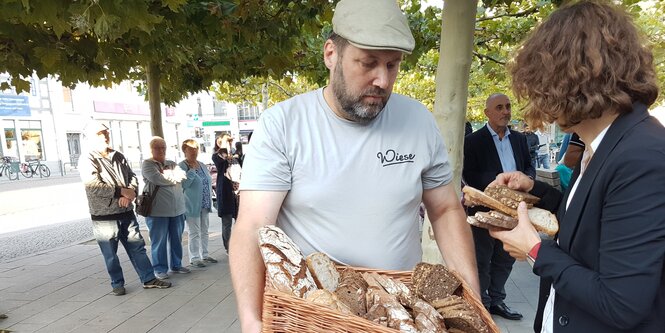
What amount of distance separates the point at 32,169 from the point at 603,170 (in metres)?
28.1

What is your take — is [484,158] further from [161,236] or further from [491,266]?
[161,236]

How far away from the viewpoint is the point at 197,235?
21.1ft

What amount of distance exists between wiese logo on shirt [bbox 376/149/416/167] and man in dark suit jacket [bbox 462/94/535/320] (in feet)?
8.71

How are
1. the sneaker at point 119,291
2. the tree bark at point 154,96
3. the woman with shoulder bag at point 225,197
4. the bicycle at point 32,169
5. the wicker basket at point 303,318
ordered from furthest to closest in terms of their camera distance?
the bicycle at point 32,169 < the woman with shoulder bag at point 225,197 < the tree bark at point 154,96 < the sneaker at point 119,291 < the wicker basket at point 303,318

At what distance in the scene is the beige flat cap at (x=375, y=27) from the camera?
1300 millimetres

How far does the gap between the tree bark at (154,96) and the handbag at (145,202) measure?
1.02 metres

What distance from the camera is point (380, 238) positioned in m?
1.44

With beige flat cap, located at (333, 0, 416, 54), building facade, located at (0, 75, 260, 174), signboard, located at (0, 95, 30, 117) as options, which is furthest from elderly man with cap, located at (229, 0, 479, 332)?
signboard, located at (0, 95, 30, 117)

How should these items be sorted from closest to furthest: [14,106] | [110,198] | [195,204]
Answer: [110,198] → [195,204] → [14,106]

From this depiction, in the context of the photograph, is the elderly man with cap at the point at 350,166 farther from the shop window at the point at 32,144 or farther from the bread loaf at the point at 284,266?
the shop window at the point at 32,144

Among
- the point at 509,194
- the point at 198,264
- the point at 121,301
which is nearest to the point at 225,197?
the point at 198,264

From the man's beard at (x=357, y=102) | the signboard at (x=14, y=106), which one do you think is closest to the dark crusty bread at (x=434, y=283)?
the man's beard at (x=357, y=102)

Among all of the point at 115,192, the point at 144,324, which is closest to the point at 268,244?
the point at 144,324

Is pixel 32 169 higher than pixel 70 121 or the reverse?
the reverse
